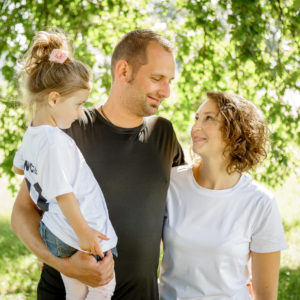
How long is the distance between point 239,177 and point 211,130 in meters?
0.29

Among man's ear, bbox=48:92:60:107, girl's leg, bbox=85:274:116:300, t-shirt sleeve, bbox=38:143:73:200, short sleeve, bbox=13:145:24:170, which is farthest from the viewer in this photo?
short sleeve, bbox=13:145:24:170

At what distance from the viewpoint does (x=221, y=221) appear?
7.03 ft

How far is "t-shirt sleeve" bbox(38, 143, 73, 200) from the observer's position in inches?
66.0

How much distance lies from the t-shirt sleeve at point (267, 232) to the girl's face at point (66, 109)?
3.32 feet

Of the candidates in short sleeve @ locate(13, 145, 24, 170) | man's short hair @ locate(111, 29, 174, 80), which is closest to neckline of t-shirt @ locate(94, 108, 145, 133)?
man's short hair @ locate(111, 29, 174, 80)

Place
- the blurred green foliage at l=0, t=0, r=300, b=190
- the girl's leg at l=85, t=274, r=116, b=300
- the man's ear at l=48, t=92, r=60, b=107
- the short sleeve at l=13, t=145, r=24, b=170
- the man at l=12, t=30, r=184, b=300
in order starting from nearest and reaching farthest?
1. the man's ear at l=48, t=92, r=60, b=107
2. the girl's leg at l=85, t=274, r=116, b=300
3. the short sleeve at l=13, t=145, r=24, b=170
4. the man at l=12, t=30, r=184, b=300
5. the blurred green foliage at l=0, t=0, r=300, b=190

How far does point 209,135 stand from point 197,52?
331cm

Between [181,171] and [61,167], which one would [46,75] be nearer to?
[61,167]

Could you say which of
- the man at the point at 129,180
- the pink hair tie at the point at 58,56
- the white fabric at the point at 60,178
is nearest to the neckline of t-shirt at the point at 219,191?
the man at the point at 129,180

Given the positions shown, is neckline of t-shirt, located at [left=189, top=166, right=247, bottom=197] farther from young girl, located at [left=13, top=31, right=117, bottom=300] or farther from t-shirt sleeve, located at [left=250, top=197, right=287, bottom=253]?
young girl, located at [left=13, top=31, right=117, bottom=300]

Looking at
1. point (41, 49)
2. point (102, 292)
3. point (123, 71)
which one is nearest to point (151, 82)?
point (123, 71)

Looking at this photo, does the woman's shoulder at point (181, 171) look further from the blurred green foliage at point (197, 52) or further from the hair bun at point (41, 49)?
the blurred green foliage at point (197, 52)

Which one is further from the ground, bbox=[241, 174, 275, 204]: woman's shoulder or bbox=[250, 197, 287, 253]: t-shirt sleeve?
bbox=[241, 174, 275, 204]: woman's shoulder

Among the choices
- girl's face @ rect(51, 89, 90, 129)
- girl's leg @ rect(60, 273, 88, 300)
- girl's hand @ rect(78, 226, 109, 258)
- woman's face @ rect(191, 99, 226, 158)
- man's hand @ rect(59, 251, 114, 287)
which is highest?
girl's face @ rect(51, 89, 90, 129)
